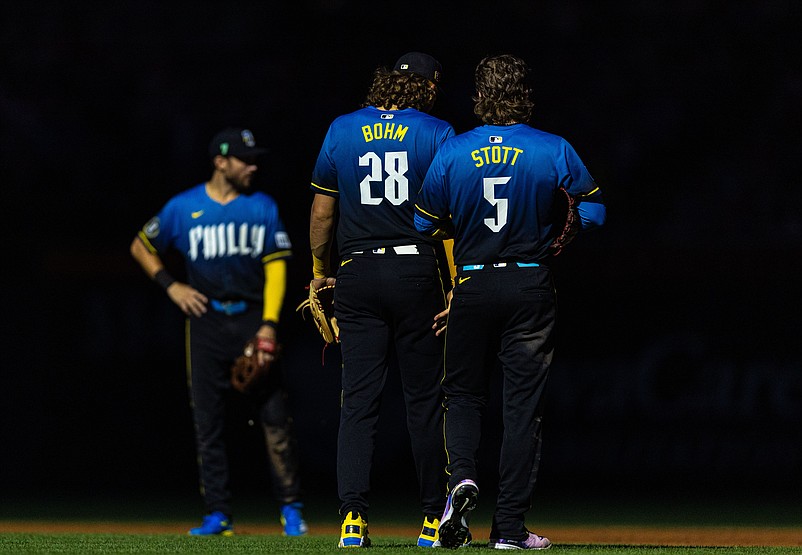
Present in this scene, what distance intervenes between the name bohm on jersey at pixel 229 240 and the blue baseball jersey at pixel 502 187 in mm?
2285

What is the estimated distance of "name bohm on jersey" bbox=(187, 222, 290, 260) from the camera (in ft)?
24.8

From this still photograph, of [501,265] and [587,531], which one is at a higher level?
[501,265]

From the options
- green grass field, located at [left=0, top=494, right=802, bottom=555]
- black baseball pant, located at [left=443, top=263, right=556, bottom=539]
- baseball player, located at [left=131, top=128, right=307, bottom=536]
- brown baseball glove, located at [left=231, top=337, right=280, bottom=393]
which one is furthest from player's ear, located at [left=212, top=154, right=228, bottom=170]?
black baseball pant, located at [left=443, top=263, right=556, bottom=539]

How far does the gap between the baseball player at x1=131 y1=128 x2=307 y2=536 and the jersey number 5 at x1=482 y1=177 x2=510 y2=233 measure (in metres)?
2.41

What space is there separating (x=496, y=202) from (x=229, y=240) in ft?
8.31

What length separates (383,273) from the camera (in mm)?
5562

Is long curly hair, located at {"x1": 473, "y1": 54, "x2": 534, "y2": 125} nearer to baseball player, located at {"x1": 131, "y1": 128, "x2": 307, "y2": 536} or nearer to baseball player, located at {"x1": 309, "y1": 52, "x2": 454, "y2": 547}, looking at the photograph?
baseball player, located at {"x1": 309, "y1": 52, "x2": 454, "y2": 547}

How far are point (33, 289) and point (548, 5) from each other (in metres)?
6.15

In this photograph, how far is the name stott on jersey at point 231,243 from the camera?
24.8 feet

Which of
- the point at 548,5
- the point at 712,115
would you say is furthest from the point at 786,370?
the point at 548,5

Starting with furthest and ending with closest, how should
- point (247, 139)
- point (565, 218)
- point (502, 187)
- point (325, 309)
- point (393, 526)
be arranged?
point (393, 526), point (247, 139), point (325, 309), point (565, 218), point (502, 187)

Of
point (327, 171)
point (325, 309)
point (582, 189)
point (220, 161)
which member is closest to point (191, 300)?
point (220, 161)

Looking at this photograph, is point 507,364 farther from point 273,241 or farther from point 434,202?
point 273,241

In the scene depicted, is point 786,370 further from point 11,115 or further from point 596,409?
point 11,115
